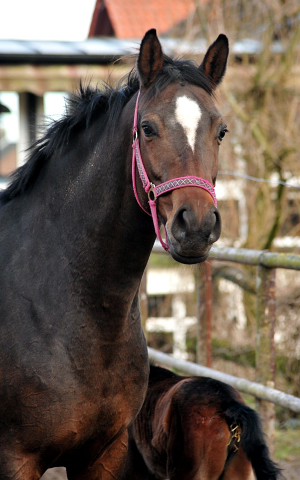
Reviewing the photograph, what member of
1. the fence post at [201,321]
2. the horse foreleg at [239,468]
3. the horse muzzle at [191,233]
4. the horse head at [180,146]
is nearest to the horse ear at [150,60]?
the horse head at [180,146]

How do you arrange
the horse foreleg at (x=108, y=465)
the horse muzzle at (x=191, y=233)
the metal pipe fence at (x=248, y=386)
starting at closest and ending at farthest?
the horse muzzle at (x=191, y=233) < the horse foreleg at (x=108, y=465) < the metal pipe fence at (x=248, y=386)

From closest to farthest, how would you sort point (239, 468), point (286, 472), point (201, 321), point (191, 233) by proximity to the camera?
point (191, 233)
point (239, 468)
point (286, 472)
point (201, 321)

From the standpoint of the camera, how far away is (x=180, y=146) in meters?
1.96

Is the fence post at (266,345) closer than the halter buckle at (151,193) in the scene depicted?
No

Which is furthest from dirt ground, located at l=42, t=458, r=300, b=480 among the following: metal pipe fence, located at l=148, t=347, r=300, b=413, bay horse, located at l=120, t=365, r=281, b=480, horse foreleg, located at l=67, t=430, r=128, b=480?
horse foreleg, located at l=67, t=430, r=128, b=480

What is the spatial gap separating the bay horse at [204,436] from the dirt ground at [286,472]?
101cm

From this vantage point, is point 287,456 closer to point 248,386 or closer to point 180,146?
point 248,386

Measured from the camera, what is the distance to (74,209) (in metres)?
2.29

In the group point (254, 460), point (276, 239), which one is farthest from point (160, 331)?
point (254, 460)

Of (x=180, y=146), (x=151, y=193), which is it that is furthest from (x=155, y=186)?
(x=180, y=146)

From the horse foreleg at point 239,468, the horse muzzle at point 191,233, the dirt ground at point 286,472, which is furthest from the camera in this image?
the dirt ground at point 286,472

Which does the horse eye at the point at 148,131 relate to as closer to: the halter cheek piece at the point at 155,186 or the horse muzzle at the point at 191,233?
the halter cheek piece at the point at 155,186

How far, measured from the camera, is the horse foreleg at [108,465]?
2369 mm

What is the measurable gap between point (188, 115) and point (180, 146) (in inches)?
5.1
